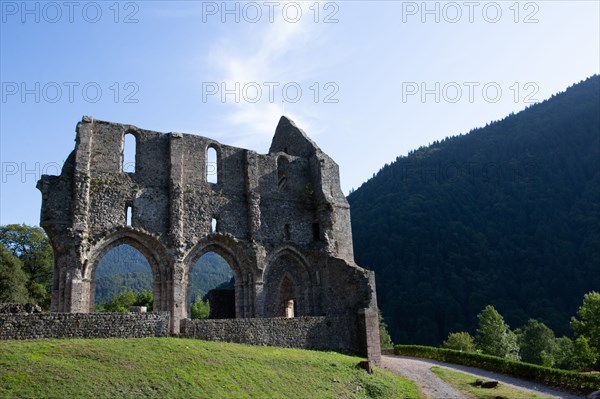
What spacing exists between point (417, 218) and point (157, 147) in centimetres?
7030

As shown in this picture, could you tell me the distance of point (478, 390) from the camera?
1986 centimetres

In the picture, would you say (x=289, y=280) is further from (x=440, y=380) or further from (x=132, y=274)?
(x=132, y=274)

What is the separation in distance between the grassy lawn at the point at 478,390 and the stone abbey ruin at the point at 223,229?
3.43m

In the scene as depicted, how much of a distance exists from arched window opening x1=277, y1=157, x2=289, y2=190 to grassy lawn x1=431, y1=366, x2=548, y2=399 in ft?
40.2

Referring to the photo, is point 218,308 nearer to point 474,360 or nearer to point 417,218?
point 474,360

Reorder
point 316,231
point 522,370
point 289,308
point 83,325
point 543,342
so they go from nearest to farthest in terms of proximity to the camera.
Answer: point 83,325 → point 522,370 → point 316,231 → point 289,308 → point 543,342

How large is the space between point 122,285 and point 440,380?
Answer: 102 m

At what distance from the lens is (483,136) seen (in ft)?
355

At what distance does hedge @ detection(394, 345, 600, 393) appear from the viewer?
21219 mm

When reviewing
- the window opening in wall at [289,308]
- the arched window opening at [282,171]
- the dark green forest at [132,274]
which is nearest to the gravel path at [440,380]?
the window opening in wall at [289,308]

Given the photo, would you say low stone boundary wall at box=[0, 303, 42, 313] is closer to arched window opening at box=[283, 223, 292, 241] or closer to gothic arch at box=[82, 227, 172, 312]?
gothic arch at box=[82, 227, 172, 312]

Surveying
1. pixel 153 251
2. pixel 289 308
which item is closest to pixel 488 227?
pixel 289 308

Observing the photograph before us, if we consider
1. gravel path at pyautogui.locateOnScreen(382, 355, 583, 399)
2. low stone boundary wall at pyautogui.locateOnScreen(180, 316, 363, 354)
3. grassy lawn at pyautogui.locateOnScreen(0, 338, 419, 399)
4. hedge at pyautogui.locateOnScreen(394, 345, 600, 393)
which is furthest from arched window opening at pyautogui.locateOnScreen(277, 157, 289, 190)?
hedge at pyautogui.locateOnScreen(394, 345, 600, 393)

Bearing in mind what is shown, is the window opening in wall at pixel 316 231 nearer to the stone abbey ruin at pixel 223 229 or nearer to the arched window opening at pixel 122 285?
the stone abbey ruin at pixel 223 229
